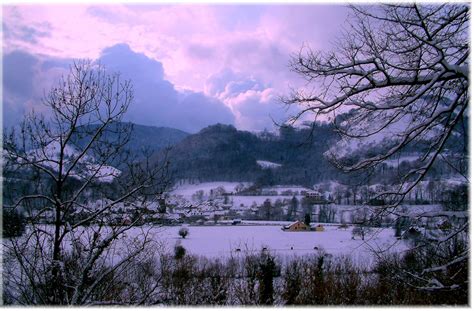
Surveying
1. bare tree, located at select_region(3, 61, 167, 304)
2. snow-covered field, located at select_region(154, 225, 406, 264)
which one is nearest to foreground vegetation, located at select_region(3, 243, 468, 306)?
bare tree, located at select_region(3, 61, 167, 304)

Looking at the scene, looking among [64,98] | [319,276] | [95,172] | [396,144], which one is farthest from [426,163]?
[319,276]

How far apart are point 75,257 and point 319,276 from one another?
18098 millimetres

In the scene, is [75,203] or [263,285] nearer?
[75,203]

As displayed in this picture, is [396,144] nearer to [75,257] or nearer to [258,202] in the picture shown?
[75,257]

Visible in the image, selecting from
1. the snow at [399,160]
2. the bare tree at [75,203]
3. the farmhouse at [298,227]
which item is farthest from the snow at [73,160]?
the farmhouse at [298,227]

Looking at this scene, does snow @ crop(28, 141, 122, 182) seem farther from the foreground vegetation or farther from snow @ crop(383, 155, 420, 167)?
snow @ crop(383, 155, 420, 167)

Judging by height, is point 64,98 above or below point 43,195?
above

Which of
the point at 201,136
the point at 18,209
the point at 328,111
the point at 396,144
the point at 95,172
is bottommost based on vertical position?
the point at 18,209

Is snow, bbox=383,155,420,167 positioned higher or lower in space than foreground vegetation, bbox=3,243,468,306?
higher

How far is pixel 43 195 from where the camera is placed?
4.26 meters

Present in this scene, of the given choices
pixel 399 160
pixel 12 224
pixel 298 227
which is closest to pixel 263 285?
pixel 399 160

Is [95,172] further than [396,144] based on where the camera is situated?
Yes

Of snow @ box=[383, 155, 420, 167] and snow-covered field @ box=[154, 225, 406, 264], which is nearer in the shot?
snow @ box=[383, 155, 420, 167]

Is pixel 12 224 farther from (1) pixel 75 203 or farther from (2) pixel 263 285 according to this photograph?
(2) pixel 263 285
